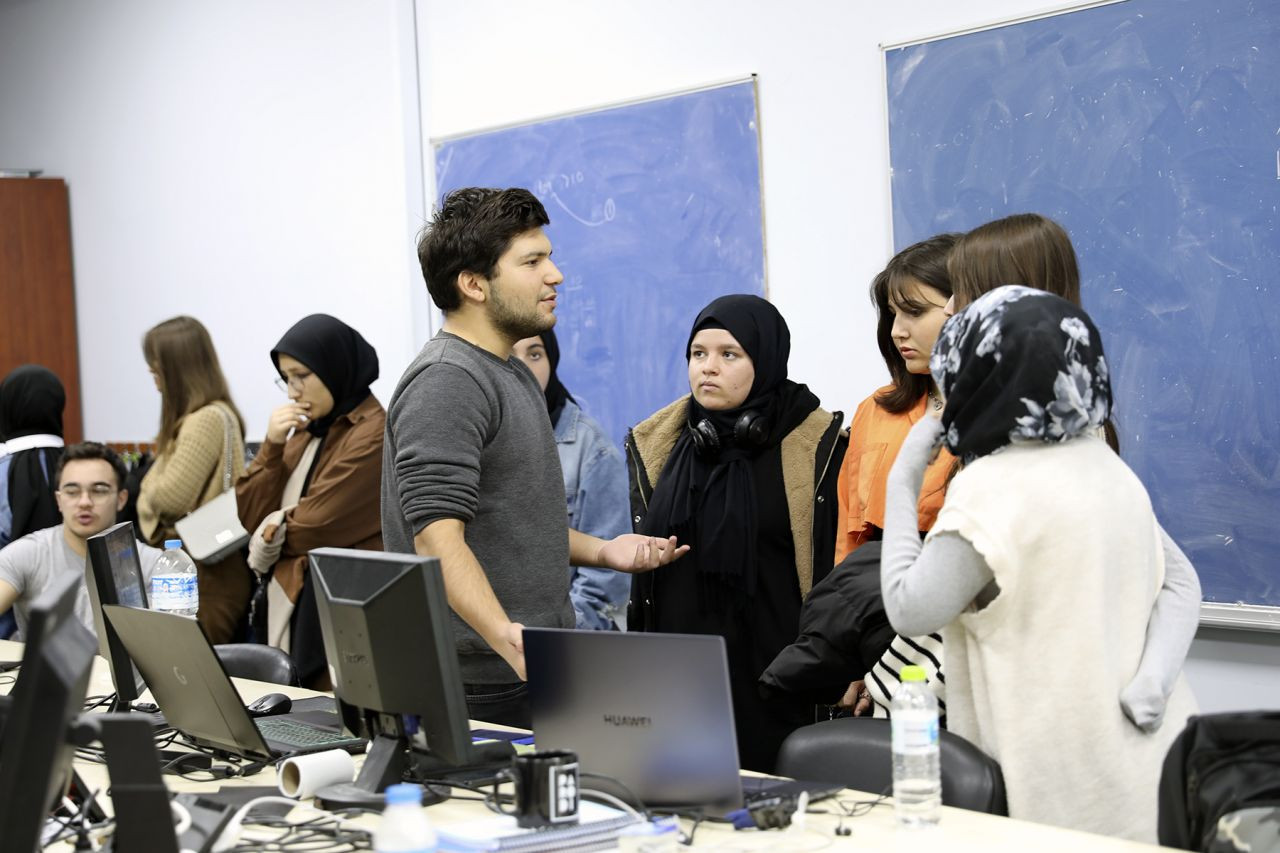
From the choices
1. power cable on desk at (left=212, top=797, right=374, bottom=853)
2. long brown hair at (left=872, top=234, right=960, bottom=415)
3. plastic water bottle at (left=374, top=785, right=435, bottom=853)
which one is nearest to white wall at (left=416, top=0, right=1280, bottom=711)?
long brown hair at (left=872, top=234, right=960, bottom=415)

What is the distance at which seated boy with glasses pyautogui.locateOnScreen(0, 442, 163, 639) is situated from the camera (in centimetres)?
398

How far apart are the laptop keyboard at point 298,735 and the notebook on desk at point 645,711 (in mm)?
598

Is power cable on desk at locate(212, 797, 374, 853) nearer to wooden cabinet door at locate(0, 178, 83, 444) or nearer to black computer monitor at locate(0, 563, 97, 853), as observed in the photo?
black computer monitor at locate(0, 563, 97, 853)

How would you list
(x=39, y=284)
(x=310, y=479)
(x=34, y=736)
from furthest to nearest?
1. (x=39, y=284)
2. (x=310, y=479)
3. (x=34, y=736)

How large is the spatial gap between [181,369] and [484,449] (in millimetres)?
2433

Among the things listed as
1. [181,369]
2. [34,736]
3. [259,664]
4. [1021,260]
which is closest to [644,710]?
[34,736]

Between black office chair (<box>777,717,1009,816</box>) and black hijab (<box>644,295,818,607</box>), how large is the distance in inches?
36.0

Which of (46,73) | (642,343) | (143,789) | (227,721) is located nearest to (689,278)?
(642,343)

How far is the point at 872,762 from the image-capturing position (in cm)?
212

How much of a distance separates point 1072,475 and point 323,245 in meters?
4.13

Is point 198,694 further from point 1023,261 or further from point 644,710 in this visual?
point 1023,261

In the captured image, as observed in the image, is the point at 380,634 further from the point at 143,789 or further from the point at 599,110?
the point at 599,110

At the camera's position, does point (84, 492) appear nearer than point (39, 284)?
Yes

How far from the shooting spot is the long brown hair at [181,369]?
180 inches
